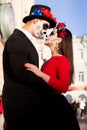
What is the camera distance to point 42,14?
12.9 ft

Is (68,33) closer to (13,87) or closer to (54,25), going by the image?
(54,25)

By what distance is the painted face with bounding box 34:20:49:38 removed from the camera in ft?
12.6

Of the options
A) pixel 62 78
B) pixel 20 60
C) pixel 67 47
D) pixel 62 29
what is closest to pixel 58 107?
pixel 62 78

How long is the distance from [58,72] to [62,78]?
106 millimetres

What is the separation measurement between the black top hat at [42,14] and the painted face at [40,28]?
3 centimetres

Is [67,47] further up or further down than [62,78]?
further up

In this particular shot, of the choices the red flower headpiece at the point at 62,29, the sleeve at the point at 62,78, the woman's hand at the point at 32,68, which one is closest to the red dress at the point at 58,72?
the sleeve at the point at 62,78

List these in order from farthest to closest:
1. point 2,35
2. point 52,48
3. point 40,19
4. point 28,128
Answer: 1. point 2,35
2. point 52,48
3. point 40,19
4. point 28,128

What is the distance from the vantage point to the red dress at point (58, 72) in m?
3.75

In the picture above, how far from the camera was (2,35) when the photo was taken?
47.1ft

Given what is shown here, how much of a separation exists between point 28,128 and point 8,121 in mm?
154

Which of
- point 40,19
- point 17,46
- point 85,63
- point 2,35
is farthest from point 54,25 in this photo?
point 85,63

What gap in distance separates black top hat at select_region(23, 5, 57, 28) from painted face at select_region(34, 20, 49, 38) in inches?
1.2

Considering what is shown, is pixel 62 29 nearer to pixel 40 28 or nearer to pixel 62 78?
pixel 40 28
